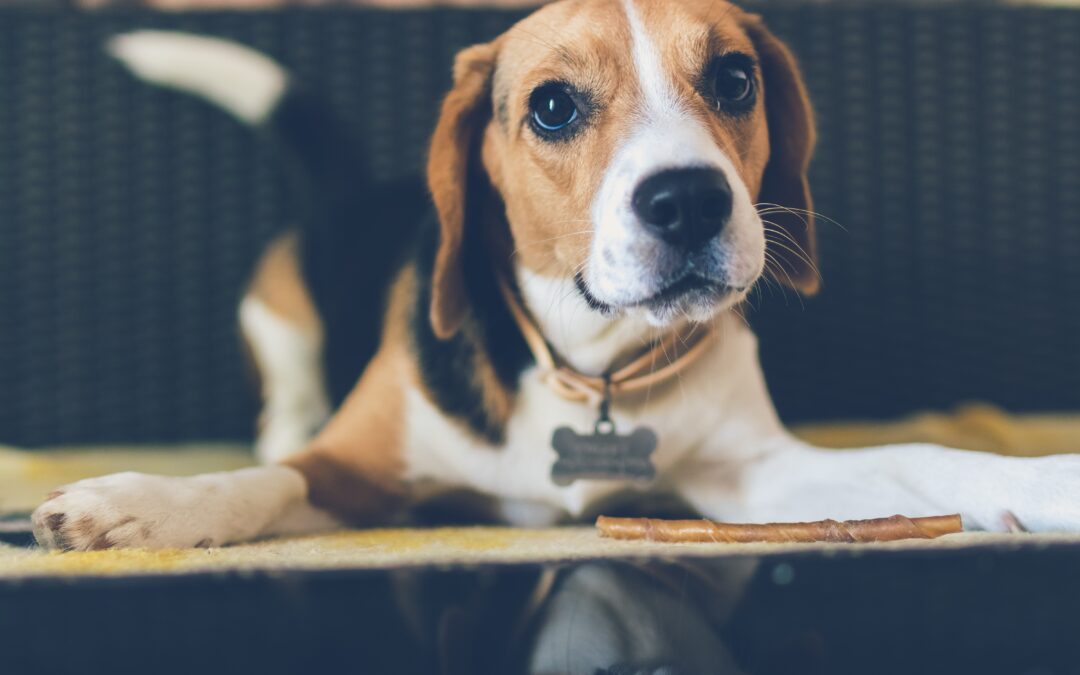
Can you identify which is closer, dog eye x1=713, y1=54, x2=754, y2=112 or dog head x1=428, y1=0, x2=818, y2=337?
dog head x1=428, y1=0, x2=818, y2=337

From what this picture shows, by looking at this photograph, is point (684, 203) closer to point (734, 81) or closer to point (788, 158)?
point (734, 81)

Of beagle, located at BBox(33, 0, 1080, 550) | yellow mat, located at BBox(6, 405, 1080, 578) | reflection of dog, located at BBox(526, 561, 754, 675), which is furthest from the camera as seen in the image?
beagle, located at BBox(33, 0, 1080, 550)

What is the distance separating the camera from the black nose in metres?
1.18

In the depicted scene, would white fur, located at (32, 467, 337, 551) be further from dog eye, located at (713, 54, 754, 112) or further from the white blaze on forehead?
dog eye, located at (713, 54, 754, 112)

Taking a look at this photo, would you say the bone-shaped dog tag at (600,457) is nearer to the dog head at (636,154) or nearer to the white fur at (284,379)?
the dog head at (636,154)

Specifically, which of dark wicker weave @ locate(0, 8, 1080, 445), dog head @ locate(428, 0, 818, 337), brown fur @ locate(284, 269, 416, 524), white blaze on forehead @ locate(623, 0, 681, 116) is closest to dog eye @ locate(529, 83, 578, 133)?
dog head @ locate(428, 0, 818, 337)

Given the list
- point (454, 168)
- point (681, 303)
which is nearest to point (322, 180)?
point (454, 168)

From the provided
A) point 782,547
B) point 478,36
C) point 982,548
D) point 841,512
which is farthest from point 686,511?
point 478,36

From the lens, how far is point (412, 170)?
246cm

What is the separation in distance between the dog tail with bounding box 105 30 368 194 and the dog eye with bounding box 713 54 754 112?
4.22 feet

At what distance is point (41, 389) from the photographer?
93.2 inches

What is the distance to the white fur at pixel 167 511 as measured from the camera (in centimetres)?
114

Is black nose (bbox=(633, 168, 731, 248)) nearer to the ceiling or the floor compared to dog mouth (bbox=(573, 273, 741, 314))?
nearer to the ceiling

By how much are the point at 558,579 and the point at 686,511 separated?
0.82m
